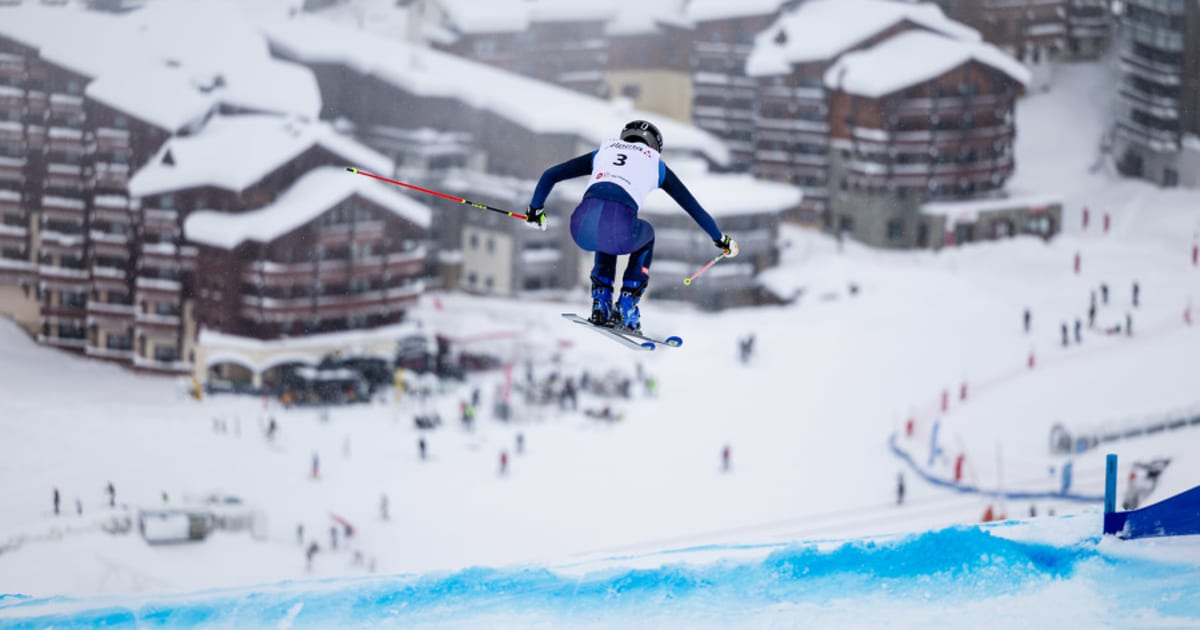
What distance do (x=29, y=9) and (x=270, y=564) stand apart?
9022mm

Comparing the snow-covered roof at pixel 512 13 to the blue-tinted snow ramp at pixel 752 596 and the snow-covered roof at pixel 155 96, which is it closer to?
the snow-covered roof at pixel 155 96

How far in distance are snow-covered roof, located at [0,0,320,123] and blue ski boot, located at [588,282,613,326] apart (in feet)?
53.6

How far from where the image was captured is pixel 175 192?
2183cm

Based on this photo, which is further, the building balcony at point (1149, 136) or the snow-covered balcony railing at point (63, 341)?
the building balcony at point (1149, 136)

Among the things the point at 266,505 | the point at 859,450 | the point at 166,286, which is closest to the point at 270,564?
the point at 266,505

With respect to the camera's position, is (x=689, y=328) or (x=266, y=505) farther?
(x=689, y=328)

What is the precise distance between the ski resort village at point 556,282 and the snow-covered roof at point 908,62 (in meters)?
0.07

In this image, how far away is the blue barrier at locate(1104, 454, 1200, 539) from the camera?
6.81 m

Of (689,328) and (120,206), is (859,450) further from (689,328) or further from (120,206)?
(120,206)

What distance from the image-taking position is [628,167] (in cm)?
648

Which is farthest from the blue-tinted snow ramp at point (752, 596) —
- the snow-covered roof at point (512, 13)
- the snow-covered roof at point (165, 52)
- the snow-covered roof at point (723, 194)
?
the snow-covered roof at point (512, 13)

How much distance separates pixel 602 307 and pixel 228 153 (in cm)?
1581

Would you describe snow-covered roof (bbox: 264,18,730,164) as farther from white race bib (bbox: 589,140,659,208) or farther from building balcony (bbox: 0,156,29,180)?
white race bib (bbox: 589,140,659,208)

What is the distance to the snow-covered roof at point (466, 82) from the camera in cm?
2512
